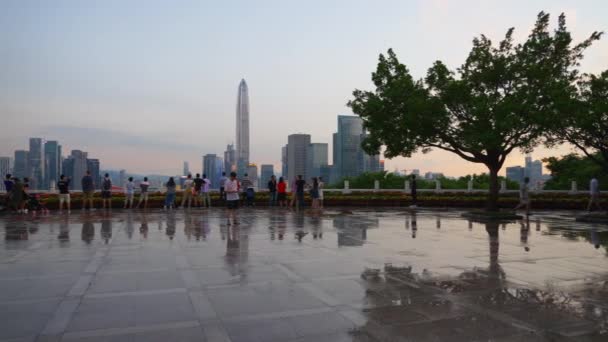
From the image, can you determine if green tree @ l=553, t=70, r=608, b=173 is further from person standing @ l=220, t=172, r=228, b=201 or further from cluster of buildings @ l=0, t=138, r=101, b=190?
cluster of buildings @ l=0, t=138, r=101, b=190

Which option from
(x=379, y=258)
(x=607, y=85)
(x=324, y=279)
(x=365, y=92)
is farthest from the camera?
(x=365, y=92)

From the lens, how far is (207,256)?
852 centimetres

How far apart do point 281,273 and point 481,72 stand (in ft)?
48.2

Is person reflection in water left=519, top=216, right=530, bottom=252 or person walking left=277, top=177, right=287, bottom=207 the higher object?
person walking left=277, top=177, right=287, bottom=207

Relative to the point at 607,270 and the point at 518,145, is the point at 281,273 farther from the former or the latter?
the point at 518,145

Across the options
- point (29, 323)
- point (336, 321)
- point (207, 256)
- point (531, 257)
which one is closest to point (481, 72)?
point (531, 257)

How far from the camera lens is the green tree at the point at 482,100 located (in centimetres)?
1680

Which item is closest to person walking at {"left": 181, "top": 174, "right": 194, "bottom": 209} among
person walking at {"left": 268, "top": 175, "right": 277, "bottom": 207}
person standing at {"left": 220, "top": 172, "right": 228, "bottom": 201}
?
person standing at {"left": 220, "top": 172, "right": 228, "bottom": 201}

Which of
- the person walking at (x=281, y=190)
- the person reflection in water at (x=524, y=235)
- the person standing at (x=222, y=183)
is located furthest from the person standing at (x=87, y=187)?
the person reflection in water at (x=524, y=235)

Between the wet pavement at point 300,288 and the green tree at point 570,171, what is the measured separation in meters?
36.5

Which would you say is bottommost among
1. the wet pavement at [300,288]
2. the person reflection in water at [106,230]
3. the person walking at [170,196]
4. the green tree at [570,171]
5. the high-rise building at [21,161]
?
the wet pavement at [300,288]

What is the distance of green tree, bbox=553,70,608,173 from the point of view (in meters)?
16.5

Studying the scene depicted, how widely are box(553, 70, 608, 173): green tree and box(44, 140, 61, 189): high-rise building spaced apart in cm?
12994

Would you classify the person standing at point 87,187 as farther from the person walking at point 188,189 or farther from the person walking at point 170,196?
the person walking at point 188,189
